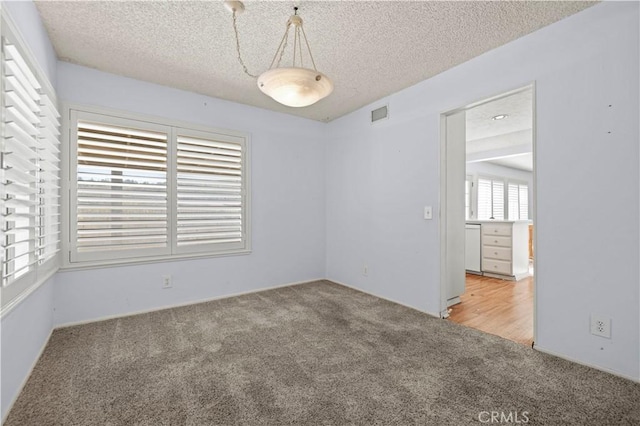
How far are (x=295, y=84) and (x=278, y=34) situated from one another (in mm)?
770

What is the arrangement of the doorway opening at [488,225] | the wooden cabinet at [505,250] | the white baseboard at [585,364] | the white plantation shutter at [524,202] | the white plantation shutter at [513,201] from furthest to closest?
1. the white plantation shutter at [524,202]
2. the white plantation shutter at [513,201]
3. the wooden cabinet at [505,250]
4. the doorway opening at [488,225]
5. the white baseboard at [585,364]

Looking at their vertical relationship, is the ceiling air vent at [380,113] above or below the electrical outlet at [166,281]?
above

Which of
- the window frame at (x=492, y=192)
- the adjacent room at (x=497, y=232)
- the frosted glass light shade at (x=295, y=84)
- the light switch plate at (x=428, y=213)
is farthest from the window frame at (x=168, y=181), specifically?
the window frame at (x=492, y=192)

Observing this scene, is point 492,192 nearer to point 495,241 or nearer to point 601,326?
point 495,241

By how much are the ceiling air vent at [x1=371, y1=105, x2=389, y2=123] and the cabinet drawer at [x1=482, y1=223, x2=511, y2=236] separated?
273 centimetres

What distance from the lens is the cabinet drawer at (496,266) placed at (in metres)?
4.59

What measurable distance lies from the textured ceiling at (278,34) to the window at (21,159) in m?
0.54

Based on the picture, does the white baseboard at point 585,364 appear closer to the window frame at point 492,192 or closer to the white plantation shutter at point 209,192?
the white plantation shutter at point 209,192

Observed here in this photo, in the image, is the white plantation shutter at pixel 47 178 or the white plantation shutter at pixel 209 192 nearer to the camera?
the white plantation shutter at pixel 47 178

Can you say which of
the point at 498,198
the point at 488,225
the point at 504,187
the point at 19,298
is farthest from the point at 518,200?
the point at 19,298

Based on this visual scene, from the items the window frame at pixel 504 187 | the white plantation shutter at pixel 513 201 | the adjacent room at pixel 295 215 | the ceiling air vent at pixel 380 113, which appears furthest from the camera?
the white plantation shutter at pixel 513 201

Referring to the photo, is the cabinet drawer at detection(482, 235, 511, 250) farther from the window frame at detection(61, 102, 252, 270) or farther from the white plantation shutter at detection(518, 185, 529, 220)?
the white plantation shutter at detection(518, 185, 529, 220)

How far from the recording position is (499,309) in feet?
10.5

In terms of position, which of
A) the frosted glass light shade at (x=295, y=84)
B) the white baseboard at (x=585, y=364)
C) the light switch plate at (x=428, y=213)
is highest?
the frosted glass light shade at (x=295, y=84)
